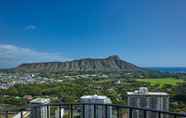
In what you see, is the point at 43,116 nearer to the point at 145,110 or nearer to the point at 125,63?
the point at 145,110

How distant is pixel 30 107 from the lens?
13.0 feet

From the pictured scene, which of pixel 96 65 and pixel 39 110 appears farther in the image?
pixel 96 65

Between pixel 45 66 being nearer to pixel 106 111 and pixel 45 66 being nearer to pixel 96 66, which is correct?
pixel 96 66

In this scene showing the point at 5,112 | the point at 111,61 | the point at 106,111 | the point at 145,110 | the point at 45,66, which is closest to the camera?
the point at 145,110

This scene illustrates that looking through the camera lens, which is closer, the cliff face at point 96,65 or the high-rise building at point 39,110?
the high-rise building at point 39,110

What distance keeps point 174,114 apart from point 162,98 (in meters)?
7.49

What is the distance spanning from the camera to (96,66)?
85.1m

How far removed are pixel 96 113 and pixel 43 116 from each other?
0.97m

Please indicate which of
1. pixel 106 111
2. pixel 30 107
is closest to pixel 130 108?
pixel 106 111

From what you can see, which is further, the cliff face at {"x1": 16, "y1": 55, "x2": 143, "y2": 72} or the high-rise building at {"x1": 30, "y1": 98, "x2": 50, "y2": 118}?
the cliff face at {"x1": 16, "y1": 55, "x2": 143, "y2": 72}

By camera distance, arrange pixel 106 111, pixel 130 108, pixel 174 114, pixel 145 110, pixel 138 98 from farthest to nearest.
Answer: pixel 138 98 → pixel 106 111 → pixel 130 108 → pixel 145 110 → pixel 174 114

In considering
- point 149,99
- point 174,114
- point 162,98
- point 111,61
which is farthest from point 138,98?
point 111,61

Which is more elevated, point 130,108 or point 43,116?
point 130,108

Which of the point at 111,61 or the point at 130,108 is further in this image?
the point at 111,61
